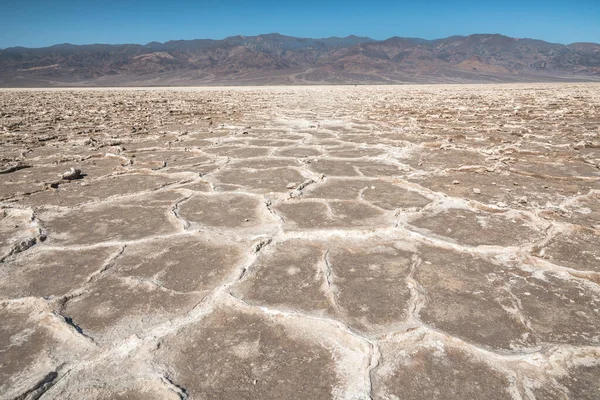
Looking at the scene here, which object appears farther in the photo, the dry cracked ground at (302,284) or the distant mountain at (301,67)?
the distant mountain at (301,67)

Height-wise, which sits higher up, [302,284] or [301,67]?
[302,284]

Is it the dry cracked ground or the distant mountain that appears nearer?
the dry cracked ground


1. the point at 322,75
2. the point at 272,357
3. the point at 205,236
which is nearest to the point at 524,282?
the point at 272,357

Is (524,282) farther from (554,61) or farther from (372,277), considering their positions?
(554,61)

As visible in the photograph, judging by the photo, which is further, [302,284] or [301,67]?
[301,67]
